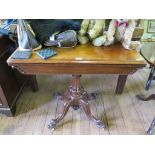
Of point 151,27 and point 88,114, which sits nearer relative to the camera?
point 88,114

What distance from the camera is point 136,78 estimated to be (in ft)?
7.83

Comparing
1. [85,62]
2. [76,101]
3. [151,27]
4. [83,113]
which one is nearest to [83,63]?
[85,62]

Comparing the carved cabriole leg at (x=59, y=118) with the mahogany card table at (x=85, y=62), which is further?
the carved cabriole leg at (x=59, y=118)

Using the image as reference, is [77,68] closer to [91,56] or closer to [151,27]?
[91,56]

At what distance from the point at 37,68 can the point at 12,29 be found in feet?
1.85

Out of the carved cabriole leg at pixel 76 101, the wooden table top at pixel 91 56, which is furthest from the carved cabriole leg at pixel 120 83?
the wooden table top at pixel 91 56

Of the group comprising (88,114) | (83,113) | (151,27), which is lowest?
(83,113)

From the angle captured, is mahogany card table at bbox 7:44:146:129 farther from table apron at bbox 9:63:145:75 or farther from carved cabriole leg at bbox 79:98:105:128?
carved cabriole leg at bbox 79:98:105:128

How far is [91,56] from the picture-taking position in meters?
1.15

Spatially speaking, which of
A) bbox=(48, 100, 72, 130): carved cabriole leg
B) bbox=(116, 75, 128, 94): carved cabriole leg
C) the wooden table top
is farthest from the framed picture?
bbox=(48, 100, 72, 130): carved cabriole leg

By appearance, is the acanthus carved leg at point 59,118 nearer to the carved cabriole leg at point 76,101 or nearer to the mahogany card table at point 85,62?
the carved cabriole leg at point 76,101

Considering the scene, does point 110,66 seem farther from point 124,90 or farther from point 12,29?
point 124,90

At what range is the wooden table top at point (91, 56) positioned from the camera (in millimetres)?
1100
